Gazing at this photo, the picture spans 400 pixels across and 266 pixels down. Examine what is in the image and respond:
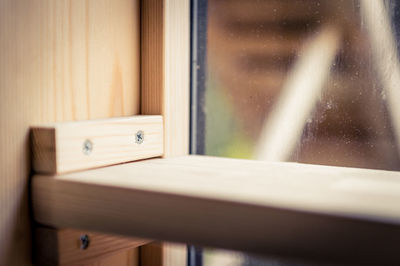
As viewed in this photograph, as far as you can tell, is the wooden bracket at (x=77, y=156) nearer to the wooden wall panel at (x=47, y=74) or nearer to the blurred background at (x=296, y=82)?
the wooden wall panel at (x=47, y=74)

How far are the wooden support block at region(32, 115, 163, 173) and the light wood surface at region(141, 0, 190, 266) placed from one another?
0.11 ft

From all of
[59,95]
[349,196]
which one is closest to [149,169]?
[59,95]

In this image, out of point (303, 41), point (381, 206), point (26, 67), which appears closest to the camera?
point (381, 206)

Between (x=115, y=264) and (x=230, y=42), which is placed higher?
(x=230, y=42)

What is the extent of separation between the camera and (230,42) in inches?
30.5

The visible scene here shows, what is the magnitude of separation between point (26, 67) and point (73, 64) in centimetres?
8

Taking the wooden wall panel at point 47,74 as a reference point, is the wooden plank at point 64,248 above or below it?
below

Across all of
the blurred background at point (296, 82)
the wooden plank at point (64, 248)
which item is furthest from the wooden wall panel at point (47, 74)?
the blurred background at point (296, 82)

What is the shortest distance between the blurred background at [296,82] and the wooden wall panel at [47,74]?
147 mm

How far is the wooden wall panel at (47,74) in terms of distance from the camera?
55cm

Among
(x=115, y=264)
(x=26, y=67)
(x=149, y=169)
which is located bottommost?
(x=115, y=264)

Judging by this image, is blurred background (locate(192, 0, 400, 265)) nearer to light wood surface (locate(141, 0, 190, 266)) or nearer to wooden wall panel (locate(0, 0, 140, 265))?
light wood surface (locate(141, 0, 190, 266))

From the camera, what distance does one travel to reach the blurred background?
660mm

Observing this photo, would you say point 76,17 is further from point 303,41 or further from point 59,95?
point 303,41
